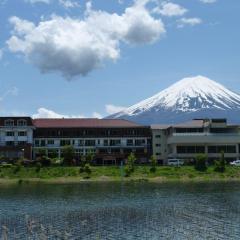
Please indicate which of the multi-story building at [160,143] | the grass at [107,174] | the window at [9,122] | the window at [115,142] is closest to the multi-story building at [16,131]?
the window at [9,122]

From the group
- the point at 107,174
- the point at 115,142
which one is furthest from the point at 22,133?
the point at 107,174

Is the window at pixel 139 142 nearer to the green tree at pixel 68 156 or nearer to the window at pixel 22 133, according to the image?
the green tree at pixel 68 156

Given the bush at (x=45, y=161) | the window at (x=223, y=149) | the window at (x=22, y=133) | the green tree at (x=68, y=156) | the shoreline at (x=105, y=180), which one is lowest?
the shoreline at (x=105, y=180)

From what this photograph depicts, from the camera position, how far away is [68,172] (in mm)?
89375

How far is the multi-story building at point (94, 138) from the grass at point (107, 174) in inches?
981

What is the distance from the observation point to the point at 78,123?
401 feet

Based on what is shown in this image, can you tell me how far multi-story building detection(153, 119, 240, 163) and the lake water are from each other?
4500 cm

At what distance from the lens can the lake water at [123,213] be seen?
33.8m

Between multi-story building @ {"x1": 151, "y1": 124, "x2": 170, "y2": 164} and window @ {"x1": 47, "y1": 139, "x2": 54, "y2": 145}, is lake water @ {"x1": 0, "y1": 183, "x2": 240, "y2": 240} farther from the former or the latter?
window @ {"x1": 47, "y1": 139, "x2": 54, "y2": 145}

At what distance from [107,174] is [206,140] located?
2987 centimetres

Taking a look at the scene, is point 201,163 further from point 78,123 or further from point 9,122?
point 9,122

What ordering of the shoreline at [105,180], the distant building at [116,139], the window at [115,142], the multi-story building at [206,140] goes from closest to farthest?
the shoreline at [105,180] → the multi-story building at [206,140] → the distant building at [116,139] → the window at [115,142]

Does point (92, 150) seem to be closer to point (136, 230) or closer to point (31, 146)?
point (31, 146)

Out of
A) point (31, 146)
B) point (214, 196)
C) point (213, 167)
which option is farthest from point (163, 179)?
point (31, 146)
